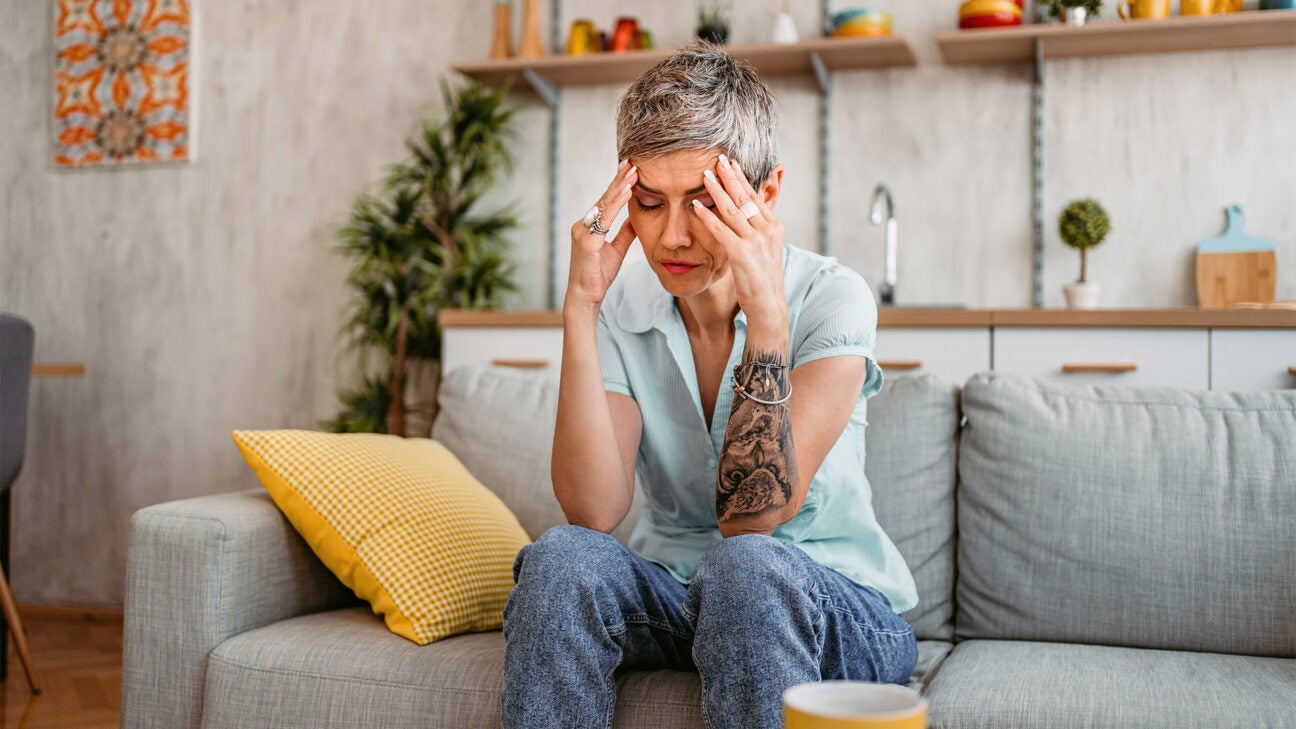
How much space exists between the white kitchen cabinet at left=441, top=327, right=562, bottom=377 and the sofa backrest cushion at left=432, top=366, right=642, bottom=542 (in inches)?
34.5

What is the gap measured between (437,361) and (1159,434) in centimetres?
243

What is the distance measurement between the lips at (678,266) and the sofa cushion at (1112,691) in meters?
0.63

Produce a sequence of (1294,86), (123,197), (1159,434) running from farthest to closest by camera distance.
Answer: (123,197) < (1294,86) < (1159,434)

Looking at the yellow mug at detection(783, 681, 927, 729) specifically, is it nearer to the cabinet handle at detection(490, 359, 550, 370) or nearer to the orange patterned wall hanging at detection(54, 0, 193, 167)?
the cabinet handle at detection(490, 359, 550, 370)

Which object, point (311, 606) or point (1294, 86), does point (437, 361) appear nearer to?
point (311, 606)

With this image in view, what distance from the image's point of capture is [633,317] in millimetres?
1617

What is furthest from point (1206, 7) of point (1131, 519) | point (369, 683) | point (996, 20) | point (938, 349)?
point (369, 683)

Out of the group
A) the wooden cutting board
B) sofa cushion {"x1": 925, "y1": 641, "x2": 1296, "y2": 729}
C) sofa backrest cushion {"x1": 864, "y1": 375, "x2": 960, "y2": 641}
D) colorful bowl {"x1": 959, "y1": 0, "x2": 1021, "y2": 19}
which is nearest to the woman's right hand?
sofa backrest cushion {"x1": 864, "y1": 375, "x2": 960, "y2": 641}

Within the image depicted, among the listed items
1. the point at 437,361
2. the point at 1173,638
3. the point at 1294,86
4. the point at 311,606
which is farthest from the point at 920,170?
the point at 311,606

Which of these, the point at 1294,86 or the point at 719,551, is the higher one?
the point at 1294,86

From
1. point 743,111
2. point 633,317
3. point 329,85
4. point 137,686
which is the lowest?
point 137,686

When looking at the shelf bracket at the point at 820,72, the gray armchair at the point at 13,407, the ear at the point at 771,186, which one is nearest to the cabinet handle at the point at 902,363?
the shelf bracket at the point at 820,72

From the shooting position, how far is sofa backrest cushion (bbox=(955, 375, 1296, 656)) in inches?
64.8

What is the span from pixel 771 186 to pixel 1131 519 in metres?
0.76
